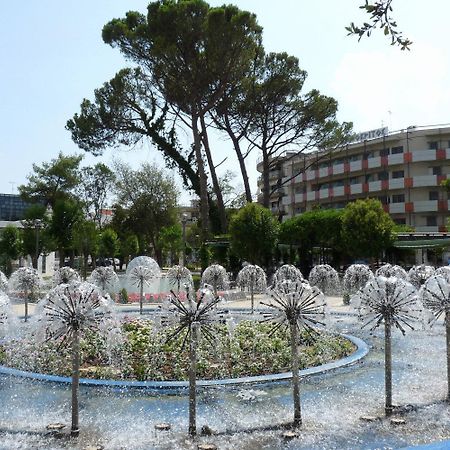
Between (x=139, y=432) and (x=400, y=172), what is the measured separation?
4473 centimetres

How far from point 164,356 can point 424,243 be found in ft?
77.9

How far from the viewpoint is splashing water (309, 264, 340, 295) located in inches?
941

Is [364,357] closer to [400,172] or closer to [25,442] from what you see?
[25,442]

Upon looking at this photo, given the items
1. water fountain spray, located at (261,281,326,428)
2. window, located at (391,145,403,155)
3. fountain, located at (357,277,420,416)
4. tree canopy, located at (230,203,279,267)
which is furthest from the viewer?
window, located at (391,145,403,155)

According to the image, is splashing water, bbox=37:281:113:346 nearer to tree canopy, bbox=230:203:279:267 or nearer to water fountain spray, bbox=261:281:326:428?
water fountain spray, bbox=261:281:326:428

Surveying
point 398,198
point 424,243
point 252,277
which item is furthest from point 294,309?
point 398,198

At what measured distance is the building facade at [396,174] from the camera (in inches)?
1800

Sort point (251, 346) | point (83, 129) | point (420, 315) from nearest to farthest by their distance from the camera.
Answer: point (420, 315) < point (251, 346) < point (83, 129)

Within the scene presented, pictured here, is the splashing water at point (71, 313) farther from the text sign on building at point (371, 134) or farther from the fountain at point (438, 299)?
the text sign on building at point (371, 134)

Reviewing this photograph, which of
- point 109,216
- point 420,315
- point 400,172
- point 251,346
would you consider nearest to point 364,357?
point 251,346

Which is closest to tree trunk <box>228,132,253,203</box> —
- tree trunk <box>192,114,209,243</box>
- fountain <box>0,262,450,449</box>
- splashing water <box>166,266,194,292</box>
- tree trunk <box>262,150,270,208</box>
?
tree trunk <box>262,150,270,208</box>

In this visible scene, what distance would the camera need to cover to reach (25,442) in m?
5.88

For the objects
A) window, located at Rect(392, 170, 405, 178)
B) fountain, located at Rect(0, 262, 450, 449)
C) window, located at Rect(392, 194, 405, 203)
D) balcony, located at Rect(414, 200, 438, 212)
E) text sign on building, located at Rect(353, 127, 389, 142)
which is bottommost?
fountain, located at Rect(0, 262, 450, 449)

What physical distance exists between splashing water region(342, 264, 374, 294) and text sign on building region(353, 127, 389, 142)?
26.4 metres
